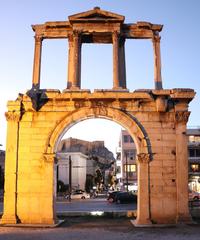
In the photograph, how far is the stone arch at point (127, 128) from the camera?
17.8 meters

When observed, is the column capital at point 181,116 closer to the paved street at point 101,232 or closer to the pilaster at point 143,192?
the pilaster at point 143,192

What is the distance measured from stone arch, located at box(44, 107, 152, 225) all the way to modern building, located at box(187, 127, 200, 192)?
4122cm

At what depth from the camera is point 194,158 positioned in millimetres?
58469

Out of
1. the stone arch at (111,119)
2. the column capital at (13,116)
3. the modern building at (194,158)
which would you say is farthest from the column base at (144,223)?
the modern building at (194,158)

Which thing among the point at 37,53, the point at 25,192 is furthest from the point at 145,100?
the point at 25,192

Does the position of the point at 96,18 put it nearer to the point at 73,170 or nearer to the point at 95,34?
the point at 95,34

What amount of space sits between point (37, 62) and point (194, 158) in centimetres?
4361

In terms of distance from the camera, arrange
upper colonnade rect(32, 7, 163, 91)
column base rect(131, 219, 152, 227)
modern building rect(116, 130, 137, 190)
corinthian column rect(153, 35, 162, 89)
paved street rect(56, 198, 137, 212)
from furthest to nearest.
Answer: modern building rect(116, 130, 137, 190)
paved street rect(56, 198, 137, 212)
corinthian column rect(153, 35, 162, 89)
upper colonnade rect(32, 7, 163, 91)
column base rect(131, 219, 152, 227)

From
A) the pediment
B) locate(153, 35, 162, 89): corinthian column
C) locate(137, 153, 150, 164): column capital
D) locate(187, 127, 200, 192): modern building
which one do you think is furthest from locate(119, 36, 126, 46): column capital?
locate(187, 127, 200, 192): modern building

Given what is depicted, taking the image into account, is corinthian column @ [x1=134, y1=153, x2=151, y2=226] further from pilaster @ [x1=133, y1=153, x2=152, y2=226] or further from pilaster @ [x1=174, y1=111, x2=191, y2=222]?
pilaster @ [x1=174, y1=111, x2=191, y2=222]

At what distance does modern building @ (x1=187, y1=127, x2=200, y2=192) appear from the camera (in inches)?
2274

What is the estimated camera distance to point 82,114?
59.8 feet

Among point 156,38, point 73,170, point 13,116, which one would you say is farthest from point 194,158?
point 13,116

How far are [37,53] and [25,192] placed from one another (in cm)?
650
